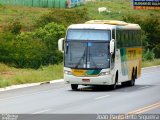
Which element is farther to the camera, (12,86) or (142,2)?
(142,2)

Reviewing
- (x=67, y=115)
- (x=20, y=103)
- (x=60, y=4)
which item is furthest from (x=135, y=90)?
(x=60, y=4)

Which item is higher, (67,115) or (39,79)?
(67,115)

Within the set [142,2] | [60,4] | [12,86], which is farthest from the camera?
[60,4]

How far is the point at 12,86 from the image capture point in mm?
33125

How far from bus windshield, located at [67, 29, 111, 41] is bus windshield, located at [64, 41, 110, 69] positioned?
9.2 inches

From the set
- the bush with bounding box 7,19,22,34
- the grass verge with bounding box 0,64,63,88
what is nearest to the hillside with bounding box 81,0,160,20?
the bush with bounding box 7,19,22,34

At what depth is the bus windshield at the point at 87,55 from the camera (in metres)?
29.7

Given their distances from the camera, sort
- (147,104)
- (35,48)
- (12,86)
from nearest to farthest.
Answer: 1. (147,104)
2. (12,86)
3. (35,48)

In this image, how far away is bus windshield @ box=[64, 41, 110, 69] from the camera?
29719 mm

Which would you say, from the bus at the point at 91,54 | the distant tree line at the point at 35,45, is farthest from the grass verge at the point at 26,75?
the bus at the point at 91,54

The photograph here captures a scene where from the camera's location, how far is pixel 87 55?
2975 cm

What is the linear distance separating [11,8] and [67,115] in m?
69.4

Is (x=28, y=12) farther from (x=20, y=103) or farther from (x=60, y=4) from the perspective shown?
(x=20, y=103)

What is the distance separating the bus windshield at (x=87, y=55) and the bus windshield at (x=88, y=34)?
23 centimetres
